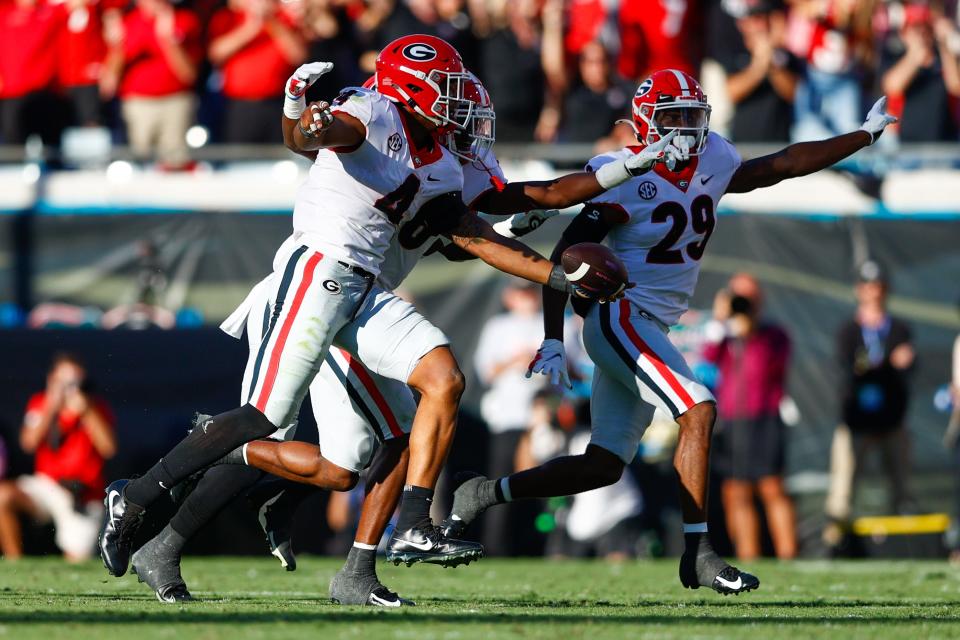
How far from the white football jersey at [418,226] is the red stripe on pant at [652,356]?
892 millimetres

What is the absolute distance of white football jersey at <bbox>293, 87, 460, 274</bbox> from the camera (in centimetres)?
557

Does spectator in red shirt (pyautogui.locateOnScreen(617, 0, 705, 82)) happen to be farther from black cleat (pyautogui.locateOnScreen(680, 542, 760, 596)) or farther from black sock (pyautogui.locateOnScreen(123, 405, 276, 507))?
black sock (pyautogui.locateOnScreen(123, 405, 276, 507))

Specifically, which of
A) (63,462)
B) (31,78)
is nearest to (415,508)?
(63,462)

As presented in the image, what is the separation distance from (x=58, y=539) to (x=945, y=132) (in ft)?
21.5

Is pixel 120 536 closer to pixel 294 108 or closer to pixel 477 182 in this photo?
pixel 294 108

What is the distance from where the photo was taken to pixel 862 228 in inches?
415

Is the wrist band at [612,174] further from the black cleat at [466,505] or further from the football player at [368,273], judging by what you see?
the black cleat at [466,505]

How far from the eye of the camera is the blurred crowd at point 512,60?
35.6 ft

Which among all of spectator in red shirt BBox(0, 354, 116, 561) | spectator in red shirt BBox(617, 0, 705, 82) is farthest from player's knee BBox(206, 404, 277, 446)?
spectator in red shirt BBox(617, 0, 705, 82)

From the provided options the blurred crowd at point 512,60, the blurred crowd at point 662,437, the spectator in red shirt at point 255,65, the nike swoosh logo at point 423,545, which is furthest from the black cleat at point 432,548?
the spectator in red shirt at point 255,65

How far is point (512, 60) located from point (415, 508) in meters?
6.04

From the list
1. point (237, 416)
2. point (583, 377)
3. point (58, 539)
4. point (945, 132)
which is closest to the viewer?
point (237, 416)

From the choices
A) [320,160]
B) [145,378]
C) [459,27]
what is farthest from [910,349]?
[320,160]

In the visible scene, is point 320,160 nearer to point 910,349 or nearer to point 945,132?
point 910,349
